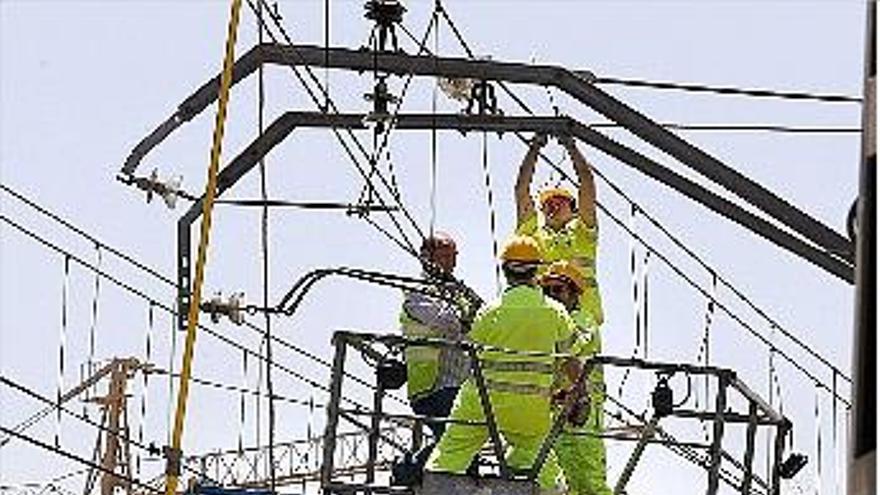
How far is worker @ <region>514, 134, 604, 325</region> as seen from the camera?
1295cm

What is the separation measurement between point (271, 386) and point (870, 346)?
8017mm

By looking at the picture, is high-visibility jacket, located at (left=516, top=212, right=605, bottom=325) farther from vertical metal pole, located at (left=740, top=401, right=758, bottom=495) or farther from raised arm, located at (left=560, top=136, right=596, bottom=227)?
vertical metal pole, located at (left=740, top=401, right=758, bottom=495)

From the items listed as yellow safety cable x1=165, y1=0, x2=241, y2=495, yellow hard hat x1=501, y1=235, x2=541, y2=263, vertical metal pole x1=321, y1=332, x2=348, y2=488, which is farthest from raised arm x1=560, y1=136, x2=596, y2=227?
yellow safety cable x1=165, y1=0, x2=241, y2=495

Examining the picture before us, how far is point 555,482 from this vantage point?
419 inches

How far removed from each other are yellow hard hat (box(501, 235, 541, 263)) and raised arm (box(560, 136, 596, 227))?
106 inches

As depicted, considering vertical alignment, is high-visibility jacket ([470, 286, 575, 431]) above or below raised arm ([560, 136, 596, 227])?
below

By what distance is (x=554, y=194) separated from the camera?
13164mm

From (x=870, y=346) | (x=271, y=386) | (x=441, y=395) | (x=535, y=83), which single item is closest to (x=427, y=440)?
(x=441, y=395)

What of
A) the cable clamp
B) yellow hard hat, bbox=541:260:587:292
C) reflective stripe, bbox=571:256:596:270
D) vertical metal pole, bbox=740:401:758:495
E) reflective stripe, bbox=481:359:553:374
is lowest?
the cable clamp

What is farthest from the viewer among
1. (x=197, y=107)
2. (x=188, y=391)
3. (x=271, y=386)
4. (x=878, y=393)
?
(x=197, y=107)

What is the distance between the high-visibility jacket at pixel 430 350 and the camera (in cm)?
1225

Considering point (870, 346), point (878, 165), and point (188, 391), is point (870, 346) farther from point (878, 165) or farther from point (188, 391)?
point (188, 391)

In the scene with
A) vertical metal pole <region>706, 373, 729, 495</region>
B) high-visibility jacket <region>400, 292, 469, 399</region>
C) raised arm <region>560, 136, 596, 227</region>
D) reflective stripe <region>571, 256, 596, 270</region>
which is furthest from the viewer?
raised arm <region>560, 136, 596, 227</region>

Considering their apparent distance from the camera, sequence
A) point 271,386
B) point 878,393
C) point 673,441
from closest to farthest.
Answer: point 878,393
point 673,441
point 271,386
